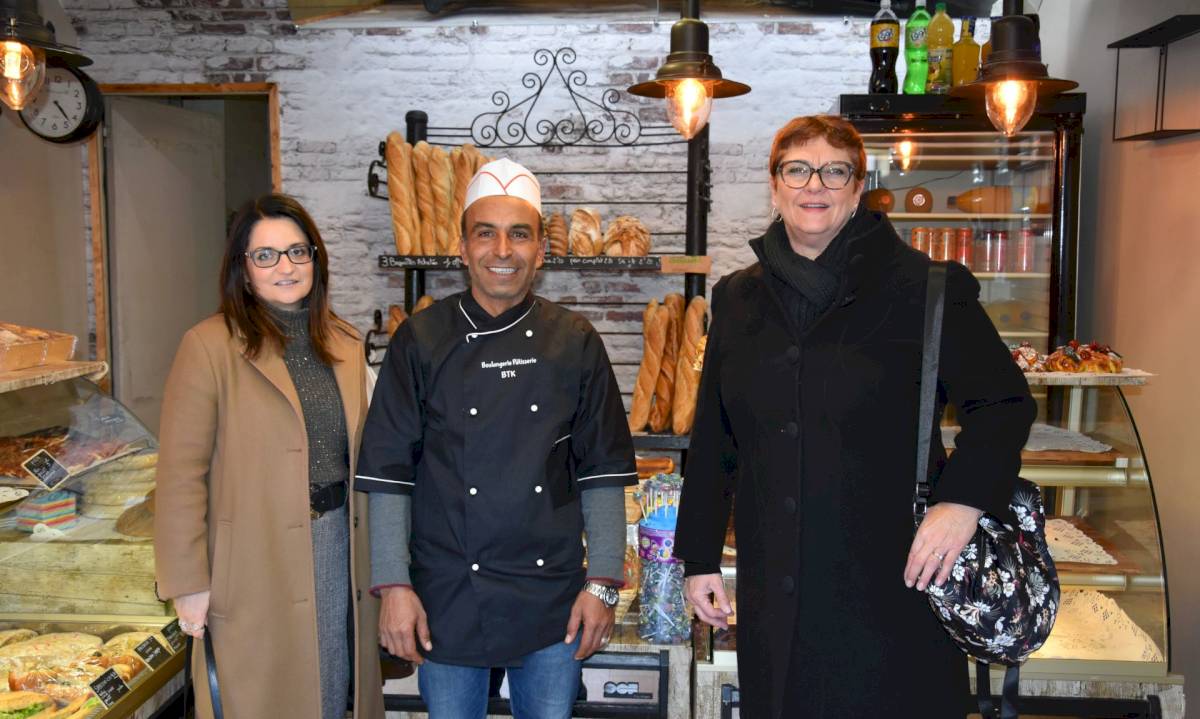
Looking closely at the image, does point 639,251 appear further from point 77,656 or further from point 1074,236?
point 77,656

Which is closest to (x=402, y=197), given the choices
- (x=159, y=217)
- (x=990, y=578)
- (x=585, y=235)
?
(x=585, y=235)

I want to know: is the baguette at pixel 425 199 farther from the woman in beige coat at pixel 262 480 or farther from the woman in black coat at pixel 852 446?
the woman in black coat at pixel 852 446

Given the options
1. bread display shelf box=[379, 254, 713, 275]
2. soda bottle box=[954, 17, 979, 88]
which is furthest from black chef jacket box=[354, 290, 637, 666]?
soda bottle box=[954, 17, 979, 88]

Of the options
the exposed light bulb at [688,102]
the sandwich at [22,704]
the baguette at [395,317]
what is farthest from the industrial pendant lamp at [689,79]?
the sandwich at [22,704]

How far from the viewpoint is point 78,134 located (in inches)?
168

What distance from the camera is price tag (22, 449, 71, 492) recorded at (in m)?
2.42

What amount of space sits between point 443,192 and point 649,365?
1213mm

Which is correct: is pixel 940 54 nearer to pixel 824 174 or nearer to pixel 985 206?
pixel 985 206

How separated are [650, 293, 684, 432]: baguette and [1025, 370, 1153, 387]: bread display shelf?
57.6 inches

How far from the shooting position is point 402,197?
4227 millimetres

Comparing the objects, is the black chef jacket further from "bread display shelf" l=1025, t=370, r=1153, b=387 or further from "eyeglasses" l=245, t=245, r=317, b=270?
"bread display shelf" l=1025, t=370, r=1153, b=387

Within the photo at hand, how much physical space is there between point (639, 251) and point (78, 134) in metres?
2.56

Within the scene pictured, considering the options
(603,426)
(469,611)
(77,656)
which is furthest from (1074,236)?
(77,656)

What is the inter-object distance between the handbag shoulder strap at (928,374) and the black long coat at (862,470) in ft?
0.05
